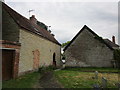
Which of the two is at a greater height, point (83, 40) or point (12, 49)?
point (83, 40)

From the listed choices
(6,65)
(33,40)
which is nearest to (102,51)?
(33,40)

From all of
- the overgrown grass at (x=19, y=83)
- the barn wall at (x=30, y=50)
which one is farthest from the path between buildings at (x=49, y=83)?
the barn wall at (x=30, y=50)

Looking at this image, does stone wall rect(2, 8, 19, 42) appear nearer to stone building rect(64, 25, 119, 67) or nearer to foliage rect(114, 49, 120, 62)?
stone building rect(64, 25, 119, 67)

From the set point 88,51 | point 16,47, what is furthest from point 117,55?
point 16,47

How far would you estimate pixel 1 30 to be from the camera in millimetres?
13266

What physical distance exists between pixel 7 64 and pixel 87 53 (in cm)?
1506

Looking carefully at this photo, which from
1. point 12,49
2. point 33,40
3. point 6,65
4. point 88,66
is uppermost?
point 33,40

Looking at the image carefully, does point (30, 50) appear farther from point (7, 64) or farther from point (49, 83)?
point (49, 83)

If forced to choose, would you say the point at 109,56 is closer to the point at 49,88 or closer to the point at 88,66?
the point at 88,66

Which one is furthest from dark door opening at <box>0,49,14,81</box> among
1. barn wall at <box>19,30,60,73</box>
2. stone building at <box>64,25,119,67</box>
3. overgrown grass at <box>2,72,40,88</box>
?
stone building at <box>64,25,119,67</box>

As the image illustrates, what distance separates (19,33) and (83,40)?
43.9 feet

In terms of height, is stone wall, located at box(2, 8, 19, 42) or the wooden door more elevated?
stone wall, located at box(2, 8, 19, 42)

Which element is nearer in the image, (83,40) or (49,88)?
(49,88)

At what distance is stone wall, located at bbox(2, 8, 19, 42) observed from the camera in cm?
1305
